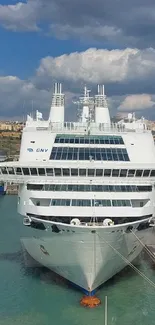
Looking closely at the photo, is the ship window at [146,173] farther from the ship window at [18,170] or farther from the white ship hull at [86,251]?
the ship window at [18,170]

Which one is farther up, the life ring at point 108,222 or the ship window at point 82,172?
the ship window at point 82,172

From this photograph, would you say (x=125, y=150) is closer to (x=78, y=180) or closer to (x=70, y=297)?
(x=78, y=180)

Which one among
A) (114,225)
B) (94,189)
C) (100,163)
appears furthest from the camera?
(100,163)

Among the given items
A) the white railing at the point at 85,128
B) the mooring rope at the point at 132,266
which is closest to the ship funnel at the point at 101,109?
the white railing at the point at 85,128

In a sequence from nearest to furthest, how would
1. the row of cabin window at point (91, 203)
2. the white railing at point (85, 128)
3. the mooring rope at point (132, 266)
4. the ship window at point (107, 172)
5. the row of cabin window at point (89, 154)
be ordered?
the row of cabin window at point (91, 203) → the mooring rope at point (132, 266) → the ship window at point (107, 172) → the row of cabin window at point (89, 154) → the white railing at point (85, 128)

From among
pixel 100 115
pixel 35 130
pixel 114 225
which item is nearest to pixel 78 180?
pixel 114 225

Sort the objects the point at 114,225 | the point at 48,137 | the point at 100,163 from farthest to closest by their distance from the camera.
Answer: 1. the point at 48,137
2. the point at 100,163
3. the point at 114,225

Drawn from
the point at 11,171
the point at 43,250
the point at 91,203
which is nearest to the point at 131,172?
the point at 91,203
